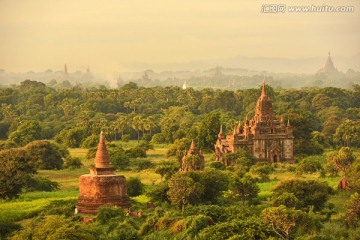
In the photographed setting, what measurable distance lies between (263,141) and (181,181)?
2838cm

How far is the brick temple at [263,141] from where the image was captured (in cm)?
7369

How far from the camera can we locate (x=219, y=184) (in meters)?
48.6

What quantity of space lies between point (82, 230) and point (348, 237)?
1179cm

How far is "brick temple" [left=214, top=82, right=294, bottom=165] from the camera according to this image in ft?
242

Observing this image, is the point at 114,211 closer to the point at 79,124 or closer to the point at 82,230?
the point at 82,230

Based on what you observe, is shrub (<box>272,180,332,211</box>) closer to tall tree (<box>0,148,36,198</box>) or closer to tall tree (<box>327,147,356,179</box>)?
tall tree (<box>327,147,356,179</box>)

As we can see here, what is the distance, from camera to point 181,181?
153 feet

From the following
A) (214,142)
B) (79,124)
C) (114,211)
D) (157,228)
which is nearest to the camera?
(157,228)

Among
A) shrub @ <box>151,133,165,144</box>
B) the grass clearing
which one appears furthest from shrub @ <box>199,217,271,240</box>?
shrub @ <box>151,133,165,144</box>

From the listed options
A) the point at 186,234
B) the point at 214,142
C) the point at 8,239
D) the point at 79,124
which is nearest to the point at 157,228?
the point at 186,234

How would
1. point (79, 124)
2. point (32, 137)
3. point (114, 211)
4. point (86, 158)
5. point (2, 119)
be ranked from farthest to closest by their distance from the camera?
point (2, 119), point (79, 124), point (32, 137), point (86, 158), point (114, 211)

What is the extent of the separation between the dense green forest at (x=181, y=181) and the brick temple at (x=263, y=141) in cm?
168

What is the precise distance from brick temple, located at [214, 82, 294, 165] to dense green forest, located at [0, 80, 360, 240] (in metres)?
1.68

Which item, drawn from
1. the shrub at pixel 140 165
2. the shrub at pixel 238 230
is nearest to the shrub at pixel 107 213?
the shrub at pixel 238 230
